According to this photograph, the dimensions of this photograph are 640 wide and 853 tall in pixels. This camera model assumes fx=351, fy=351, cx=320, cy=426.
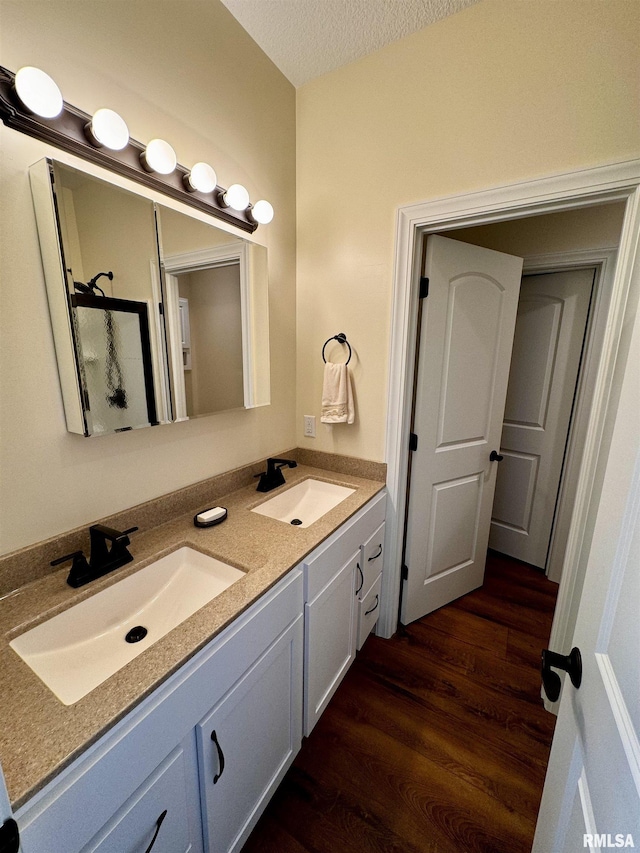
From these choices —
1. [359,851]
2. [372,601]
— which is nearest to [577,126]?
[372,601]

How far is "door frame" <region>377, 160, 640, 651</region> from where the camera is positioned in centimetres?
117

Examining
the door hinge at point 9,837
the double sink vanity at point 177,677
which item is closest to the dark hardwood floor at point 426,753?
the double sink vanity at point 177,677

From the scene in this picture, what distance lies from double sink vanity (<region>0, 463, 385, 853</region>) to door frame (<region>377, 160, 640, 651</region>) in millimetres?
408

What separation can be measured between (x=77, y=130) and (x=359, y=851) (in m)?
2.20

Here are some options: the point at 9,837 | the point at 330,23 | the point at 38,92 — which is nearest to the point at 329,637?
the point at 9,837

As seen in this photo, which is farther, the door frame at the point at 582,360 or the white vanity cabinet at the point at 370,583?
the door frame at the point at 582,360

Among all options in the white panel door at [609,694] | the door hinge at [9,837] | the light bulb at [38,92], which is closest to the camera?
the door hinge at [9,837]

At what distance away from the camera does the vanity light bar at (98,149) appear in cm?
80

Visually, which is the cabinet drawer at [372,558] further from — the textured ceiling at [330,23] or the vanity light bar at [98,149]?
the textured ceiling at [330,23]

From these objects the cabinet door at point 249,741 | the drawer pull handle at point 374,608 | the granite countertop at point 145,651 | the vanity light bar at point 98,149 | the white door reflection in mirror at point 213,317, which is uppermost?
the vanity light bar at point 98,149

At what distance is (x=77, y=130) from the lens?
2.98 ft

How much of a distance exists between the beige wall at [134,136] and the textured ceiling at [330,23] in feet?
0.25

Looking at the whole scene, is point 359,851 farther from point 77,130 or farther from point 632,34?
point 632,34

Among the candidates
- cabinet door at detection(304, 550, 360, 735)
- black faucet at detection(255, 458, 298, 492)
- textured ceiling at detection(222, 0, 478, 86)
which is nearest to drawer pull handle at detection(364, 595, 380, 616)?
cabinet door at detection(304, 550, 360, 735)
